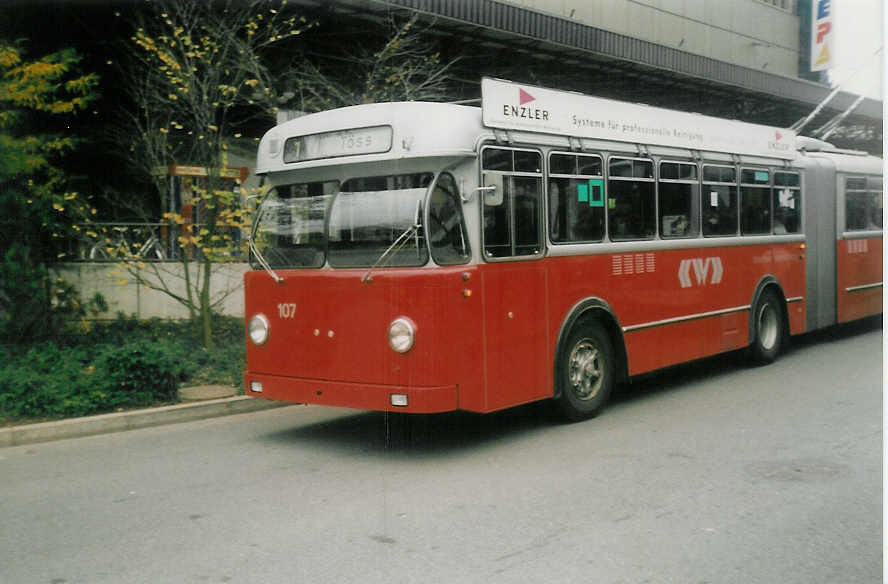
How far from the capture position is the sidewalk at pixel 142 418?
818cm

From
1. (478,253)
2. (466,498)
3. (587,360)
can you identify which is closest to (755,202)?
(587,360)

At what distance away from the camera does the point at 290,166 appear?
8.04 metres

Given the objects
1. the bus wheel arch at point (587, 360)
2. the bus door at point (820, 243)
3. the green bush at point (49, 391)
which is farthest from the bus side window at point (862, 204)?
the green bush at point (49, 391)

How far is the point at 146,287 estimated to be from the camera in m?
14.6

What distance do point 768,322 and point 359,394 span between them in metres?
7.06

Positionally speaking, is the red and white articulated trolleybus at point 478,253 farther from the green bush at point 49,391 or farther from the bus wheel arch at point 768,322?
the green bush at point 49,391

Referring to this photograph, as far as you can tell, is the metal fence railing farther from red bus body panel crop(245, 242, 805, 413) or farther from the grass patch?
red bus body panel crop(245, 242, 805, 413)

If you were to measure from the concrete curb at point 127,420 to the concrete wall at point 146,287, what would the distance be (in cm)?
498

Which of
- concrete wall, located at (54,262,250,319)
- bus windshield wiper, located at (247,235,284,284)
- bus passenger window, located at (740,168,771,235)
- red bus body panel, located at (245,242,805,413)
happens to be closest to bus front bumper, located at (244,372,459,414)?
red bus body panel, located at (245,242,805,413)

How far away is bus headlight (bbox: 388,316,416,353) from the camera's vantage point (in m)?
7.02

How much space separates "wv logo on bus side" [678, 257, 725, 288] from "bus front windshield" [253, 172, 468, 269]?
3.81m

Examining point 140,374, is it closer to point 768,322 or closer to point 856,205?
point 768,322

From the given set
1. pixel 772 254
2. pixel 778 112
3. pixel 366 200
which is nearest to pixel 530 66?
pixel 772 254

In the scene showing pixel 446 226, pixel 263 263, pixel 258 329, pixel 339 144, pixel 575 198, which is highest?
pixel 339 144
